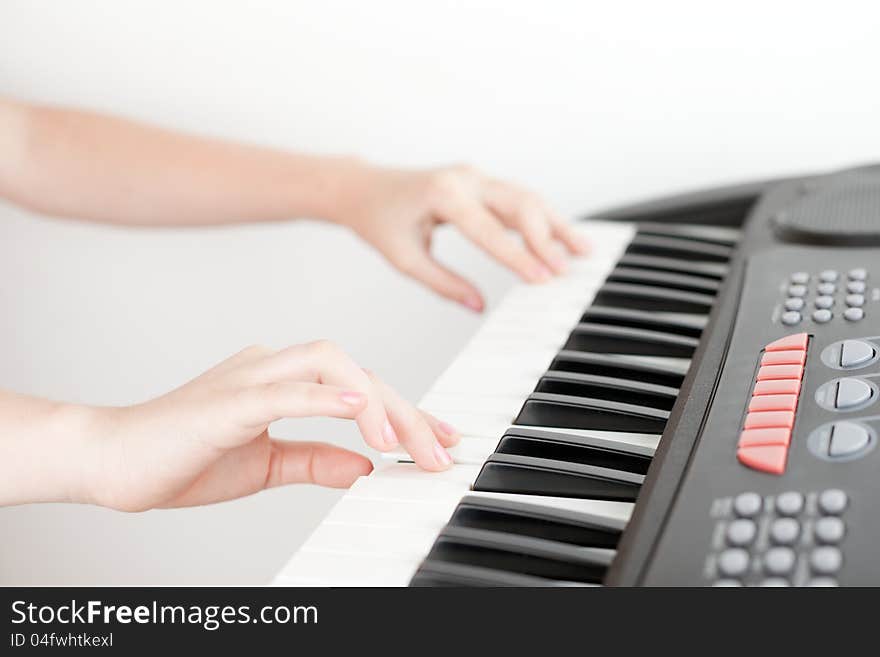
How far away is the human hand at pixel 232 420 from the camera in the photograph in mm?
613

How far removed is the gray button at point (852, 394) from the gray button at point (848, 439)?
1.0 inches

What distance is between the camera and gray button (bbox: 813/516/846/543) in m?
0.50

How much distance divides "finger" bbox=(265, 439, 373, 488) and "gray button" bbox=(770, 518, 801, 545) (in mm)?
310

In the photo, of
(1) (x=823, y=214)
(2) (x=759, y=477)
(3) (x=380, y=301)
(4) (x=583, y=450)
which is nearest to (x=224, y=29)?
(3) (x=380, y=301)

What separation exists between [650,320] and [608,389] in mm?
118

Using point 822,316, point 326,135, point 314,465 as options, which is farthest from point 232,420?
point 326,135

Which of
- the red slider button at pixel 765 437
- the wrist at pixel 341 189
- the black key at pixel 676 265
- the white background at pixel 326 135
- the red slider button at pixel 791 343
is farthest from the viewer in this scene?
the white background at pixel 326 135

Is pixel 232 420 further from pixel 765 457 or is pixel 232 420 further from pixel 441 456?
pixel 765 457

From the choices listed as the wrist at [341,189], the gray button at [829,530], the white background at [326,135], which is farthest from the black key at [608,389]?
the white background at [326,135]

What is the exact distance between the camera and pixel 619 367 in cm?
75

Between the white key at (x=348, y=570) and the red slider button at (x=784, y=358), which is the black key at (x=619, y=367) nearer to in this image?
the red slider button at (x=784, y=358)

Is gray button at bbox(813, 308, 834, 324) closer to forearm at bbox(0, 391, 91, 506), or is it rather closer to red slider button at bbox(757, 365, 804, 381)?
red slider button at bbox(757, 365, 804, 381)

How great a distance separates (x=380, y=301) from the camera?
130 centimetres
